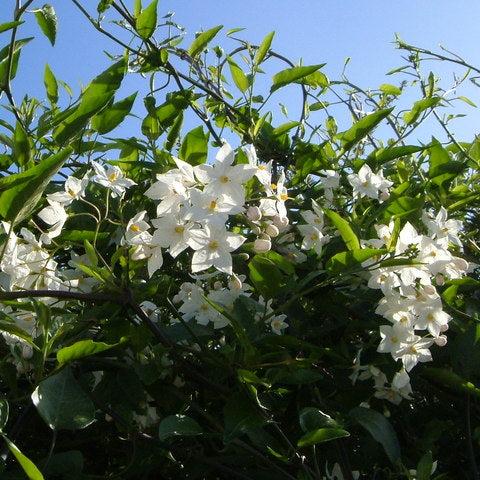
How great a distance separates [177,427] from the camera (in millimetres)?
986

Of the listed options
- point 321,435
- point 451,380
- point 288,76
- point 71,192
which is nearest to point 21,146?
point 71,192

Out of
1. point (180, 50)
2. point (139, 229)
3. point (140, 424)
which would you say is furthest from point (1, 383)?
point (180, 50)

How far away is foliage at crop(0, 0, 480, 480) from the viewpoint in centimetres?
100

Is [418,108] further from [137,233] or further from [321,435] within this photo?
[321,435]

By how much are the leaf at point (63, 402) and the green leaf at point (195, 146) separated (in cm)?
48

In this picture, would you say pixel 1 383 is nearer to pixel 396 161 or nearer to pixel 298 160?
pixel 298 160

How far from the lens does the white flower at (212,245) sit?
99 cm

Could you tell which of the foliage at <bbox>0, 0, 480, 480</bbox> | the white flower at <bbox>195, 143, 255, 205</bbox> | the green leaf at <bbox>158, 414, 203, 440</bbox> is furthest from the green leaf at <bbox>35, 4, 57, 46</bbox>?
the green leaf at <bbox>158, 414, 203, 440</bbox>

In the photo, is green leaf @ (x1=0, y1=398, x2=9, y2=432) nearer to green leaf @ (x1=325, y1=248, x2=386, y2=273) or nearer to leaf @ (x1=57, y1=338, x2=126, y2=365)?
leaf @ (x1=57, y1=338, x2=126, y2=365)

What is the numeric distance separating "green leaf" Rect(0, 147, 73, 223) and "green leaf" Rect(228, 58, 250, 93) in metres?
0.72

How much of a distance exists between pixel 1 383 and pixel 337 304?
0.60m

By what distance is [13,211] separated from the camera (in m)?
0.92

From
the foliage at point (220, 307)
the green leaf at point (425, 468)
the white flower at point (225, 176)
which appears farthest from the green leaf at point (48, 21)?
the green leaf at point (425, 468)

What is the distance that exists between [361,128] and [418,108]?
8.6 inches
